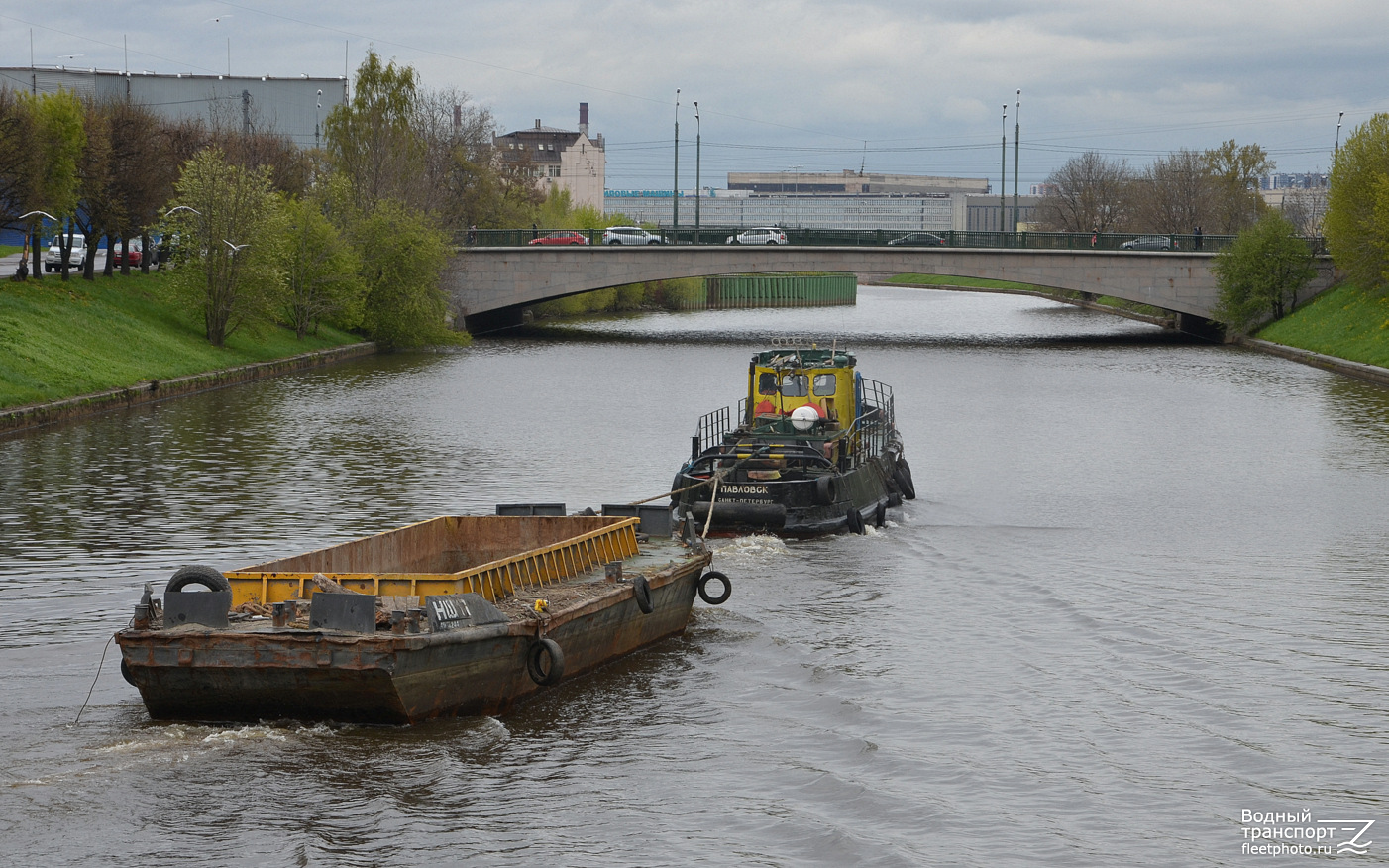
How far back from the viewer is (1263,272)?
8088 centimetres

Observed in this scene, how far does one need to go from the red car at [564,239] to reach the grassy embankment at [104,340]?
2282 cm

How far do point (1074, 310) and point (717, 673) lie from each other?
11183cm

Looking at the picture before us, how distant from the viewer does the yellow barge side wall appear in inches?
682

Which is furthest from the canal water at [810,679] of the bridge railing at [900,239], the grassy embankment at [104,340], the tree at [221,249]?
the bridge railing at [900,239]

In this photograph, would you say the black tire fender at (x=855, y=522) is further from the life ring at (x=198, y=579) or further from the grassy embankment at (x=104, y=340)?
the grassy embankment at (x=104, y=340)

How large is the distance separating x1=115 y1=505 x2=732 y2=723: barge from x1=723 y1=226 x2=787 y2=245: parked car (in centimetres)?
7280

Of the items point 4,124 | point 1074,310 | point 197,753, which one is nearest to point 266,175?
point 4,124

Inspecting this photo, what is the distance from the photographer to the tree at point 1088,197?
14161cm

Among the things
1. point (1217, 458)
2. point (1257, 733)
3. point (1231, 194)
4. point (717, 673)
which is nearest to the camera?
point (1257, 733)

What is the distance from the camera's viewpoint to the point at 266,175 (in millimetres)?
66438

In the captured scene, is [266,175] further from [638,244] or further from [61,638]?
[61,638]

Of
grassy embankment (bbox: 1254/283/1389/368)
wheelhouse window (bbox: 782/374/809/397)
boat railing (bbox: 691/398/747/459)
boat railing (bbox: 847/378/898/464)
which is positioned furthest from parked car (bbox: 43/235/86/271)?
grassy embankment (bbox: 1254/283/1389/368)

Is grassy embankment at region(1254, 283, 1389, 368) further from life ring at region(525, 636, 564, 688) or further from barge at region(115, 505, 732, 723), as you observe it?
life ring at region(525, 636, 564, 688)

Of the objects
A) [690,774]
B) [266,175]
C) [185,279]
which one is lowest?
[690,774]
